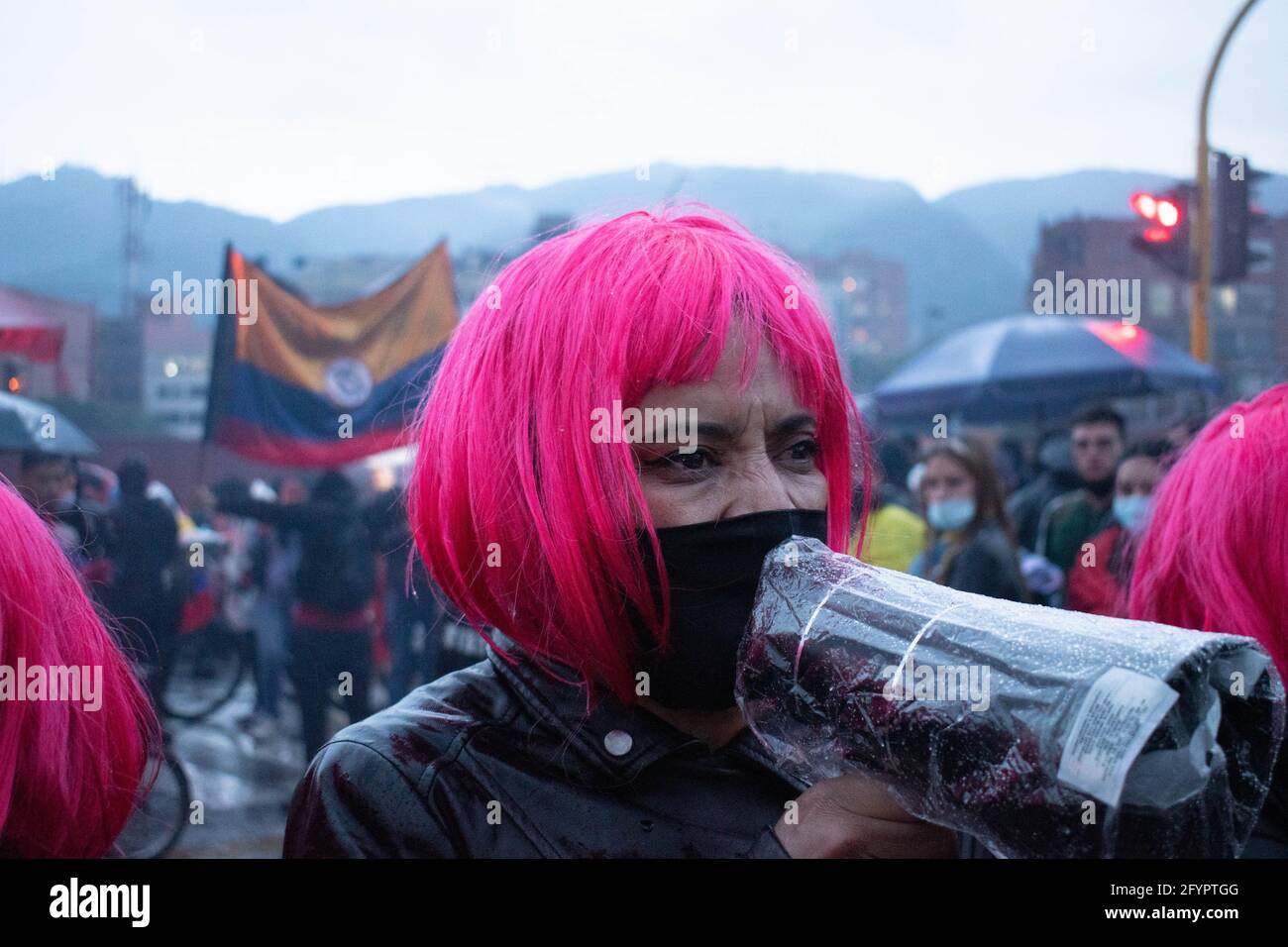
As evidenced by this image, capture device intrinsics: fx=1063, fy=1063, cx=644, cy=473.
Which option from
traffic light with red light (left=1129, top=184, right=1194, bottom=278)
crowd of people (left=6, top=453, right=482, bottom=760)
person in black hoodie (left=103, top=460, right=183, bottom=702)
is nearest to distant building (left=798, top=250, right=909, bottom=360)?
traffic light with red light (left=1129, top=184, right=1194, bottom=278)

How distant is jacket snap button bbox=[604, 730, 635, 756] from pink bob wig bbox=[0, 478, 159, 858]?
0.64 m

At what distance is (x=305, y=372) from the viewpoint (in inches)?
203

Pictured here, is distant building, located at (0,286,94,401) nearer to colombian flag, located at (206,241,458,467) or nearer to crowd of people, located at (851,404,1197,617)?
colombian flag, located at (206,241,458,467)

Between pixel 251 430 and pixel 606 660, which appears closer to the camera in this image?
pixel 606 660

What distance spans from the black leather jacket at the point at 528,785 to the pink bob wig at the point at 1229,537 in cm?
72

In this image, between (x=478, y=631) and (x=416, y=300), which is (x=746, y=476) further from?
(x=416, y=300)

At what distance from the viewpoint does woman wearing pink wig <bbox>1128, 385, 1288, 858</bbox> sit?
150cm

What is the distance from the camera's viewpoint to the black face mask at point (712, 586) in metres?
1.23

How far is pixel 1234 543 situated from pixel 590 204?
8.58 feet

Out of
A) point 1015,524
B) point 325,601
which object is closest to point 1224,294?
point 1015,524

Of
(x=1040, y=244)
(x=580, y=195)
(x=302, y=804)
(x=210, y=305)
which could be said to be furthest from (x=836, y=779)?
(x=1040, y=244)

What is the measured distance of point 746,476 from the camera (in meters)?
1.25
